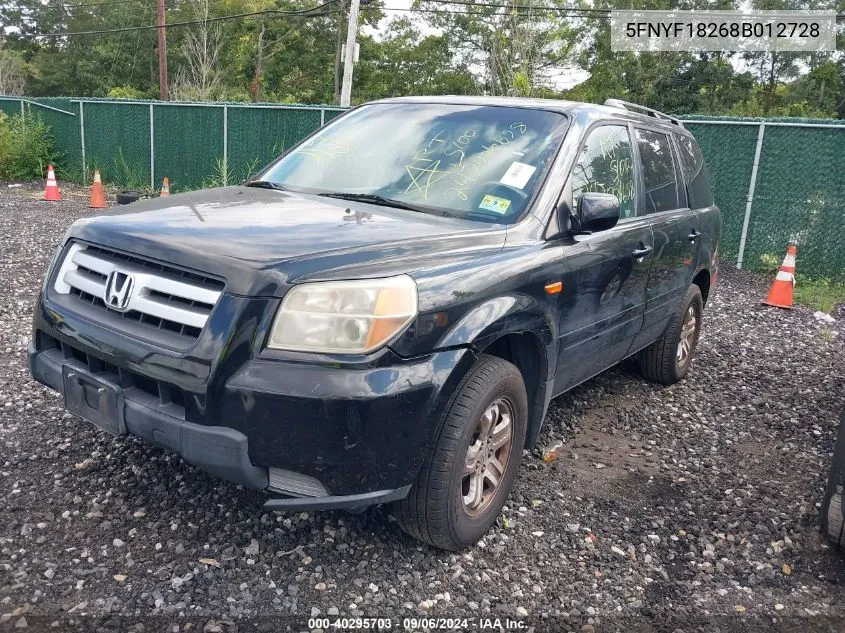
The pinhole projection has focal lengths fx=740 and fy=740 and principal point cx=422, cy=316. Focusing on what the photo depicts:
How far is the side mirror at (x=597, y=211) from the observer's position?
131 inches

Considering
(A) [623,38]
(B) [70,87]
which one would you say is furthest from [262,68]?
(A) [623,38]

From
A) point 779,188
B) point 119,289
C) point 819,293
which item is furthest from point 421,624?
point 779,188

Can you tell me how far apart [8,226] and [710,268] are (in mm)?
9341

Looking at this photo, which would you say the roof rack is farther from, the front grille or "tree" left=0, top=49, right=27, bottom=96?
"tree" left=0, top=49, right=27, bottom=96

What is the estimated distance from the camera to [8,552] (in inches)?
111

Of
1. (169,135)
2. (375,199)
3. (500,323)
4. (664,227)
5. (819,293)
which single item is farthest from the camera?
(169,135)

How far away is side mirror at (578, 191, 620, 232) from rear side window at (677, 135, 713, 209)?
1995 millimetres

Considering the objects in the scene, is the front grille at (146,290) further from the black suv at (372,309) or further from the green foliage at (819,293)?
the green foliage at (819,293)

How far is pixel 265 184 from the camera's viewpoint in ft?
13.0

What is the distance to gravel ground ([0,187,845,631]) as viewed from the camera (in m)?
2.71

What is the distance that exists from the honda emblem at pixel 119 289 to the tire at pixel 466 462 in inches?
49.2

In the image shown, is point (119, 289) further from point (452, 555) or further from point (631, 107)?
point (631, 107)

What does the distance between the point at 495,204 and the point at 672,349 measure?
250cm

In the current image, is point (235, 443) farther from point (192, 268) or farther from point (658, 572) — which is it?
point (658, 572)
